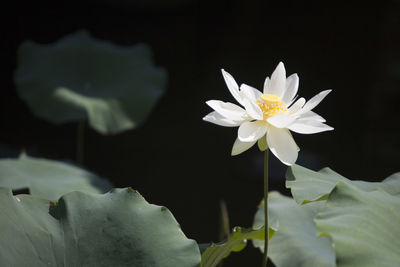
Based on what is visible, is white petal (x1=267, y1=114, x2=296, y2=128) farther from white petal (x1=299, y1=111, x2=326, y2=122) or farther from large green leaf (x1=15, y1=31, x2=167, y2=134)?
large green leaf (x1=15, y1=31, x2=167, y2=134)

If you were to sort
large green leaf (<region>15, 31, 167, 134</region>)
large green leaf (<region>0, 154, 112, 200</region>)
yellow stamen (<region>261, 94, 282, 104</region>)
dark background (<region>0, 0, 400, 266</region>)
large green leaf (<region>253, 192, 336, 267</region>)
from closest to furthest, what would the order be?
yellow stamen (<region>261, 94, 282, 104</region>), large green leaf (<region>253, 192, 336, 267</region>), large green leaf (<region>0, 154, 112, 200</region>), large green leaf (<region>15, 31, 167, 134</region>), dark background (<region>0, 0, 400, 266</region>)

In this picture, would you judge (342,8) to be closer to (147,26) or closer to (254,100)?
(147,26)

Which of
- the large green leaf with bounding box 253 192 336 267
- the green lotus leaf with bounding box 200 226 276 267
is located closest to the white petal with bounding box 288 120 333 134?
the green lotus leaf with bounding box 200 226 276 267

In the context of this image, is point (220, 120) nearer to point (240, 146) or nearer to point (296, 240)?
point (240, 146)

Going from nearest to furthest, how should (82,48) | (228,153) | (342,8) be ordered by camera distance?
(82,48) → (342,8) → (228,153)

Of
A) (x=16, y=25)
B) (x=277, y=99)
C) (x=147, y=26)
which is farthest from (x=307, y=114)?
(x=16, y=25)

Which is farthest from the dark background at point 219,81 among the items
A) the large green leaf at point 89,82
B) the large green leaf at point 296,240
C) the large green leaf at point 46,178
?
the large green leaf at point 296,240
